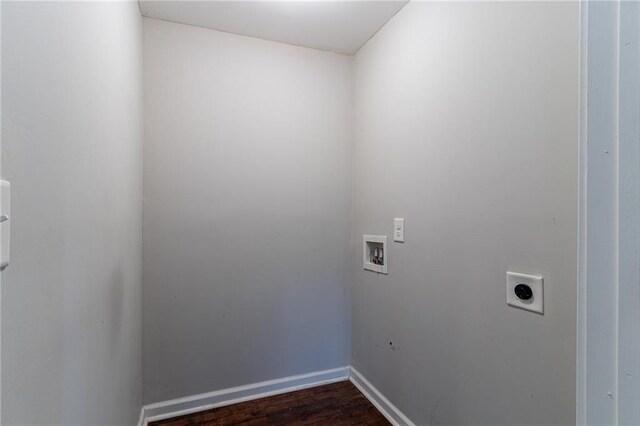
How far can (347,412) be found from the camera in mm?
1795

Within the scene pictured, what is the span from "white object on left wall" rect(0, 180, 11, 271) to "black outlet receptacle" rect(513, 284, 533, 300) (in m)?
1.31

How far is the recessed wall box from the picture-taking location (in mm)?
1827

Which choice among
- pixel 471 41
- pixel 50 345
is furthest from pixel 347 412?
pixel 471 41

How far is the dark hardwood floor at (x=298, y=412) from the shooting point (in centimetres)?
171

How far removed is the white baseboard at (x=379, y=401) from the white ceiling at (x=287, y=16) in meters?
2.21

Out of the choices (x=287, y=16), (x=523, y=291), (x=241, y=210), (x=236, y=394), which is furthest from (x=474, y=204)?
(x=236, y=394)

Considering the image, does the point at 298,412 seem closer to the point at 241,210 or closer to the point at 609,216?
the point at 241,210

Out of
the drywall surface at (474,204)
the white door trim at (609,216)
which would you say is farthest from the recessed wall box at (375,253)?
the white door trim at (609,216)

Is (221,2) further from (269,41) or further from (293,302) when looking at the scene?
(293,302)

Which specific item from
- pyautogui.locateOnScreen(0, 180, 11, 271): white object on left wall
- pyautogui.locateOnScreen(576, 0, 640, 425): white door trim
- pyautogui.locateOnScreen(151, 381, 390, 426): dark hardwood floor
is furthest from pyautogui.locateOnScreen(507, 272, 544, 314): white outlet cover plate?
pyautogui.locateOnScreen(0, 180, 11, 271): white object on left wall

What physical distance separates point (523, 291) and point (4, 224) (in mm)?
1323

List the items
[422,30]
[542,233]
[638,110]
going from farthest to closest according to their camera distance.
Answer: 1. [422,30]
2. [542,233]
3. [638,110]

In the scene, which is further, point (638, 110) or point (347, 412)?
point (347, 412)

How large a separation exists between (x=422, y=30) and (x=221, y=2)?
3.47 ft
